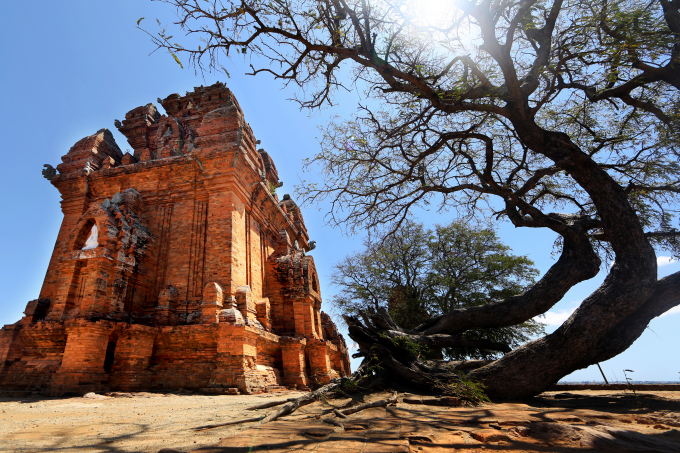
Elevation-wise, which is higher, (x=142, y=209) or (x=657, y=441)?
(x=142, y=209)

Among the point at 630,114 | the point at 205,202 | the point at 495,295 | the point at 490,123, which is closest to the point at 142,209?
the point at 205,202

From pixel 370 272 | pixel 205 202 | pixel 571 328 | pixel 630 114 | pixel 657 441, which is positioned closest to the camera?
pixel 657 441

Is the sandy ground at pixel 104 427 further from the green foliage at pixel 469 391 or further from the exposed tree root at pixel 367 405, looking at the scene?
the green foliage at pixel 469 391

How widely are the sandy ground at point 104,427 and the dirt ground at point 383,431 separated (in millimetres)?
12

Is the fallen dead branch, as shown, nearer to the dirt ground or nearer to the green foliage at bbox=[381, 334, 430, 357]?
the dirt ground

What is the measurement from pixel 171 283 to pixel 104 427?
6871 mm

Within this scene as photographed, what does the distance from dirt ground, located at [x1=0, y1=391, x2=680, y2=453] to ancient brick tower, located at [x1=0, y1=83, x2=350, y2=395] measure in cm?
354

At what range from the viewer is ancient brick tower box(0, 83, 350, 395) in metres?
8.60

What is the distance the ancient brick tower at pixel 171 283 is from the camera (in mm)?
8602

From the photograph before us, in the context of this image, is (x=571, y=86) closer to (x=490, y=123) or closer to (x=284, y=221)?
(x=490, y=123)

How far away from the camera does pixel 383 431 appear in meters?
2.92

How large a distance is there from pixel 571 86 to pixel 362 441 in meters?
7.94

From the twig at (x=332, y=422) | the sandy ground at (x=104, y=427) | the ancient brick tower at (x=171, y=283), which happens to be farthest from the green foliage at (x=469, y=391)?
the ancient brick tower at (x=171, y=283)

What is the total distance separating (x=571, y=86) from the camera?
7129mm
